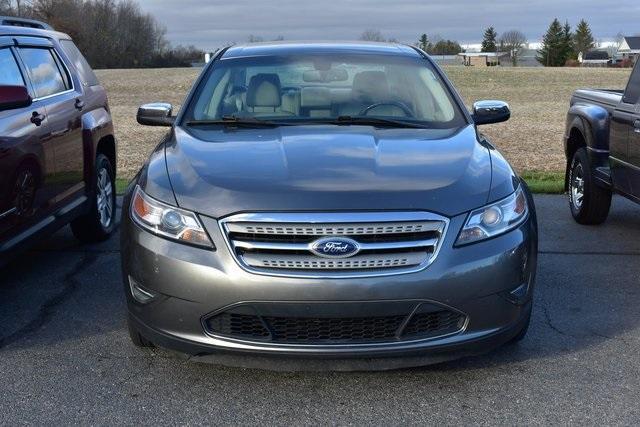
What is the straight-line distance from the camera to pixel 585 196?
755 cm

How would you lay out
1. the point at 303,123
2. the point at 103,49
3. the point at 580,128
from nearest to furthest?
the point at 303,123 → the point at 580,128 → the point at 103,49

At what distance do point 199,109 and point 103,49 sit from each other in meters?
93.7

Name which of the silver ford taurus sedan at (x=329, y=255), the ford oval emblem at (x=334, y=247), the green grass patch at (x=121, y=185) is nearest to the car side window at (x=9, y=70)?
the silver ford taurus sedan at (x=329, y=255)

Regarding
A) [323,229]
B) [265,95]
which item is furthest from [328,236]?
[265,95]

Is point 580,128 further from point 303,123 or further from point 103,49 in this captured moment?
point 103,49

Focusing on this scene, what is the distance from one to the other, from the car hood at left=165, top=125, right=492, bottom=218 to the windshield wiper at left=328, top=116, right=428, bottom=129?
197 mm

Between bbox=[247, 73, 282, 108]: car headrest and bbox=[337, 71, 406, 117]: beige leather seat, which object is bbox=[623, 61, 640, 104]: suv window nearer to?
bbox=[337, 71, 406, 117]: beige leather seat

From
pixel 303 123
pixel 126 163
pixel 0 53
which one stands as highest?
pixel 0 53

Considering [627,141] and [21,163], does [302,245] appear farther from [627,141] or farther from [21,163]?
[627,141]

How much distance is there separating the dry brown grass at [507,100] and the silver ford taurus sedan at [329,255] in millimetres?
7780

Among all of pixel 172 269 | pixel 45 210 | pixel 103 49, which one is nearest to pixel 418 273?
pixel 172 269

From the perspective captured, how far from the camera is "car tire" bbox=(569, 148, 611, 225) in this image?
747 cm

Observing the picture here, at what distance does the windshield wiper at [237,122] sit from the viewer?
4.97m

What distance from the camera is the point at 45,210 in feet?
18.4
